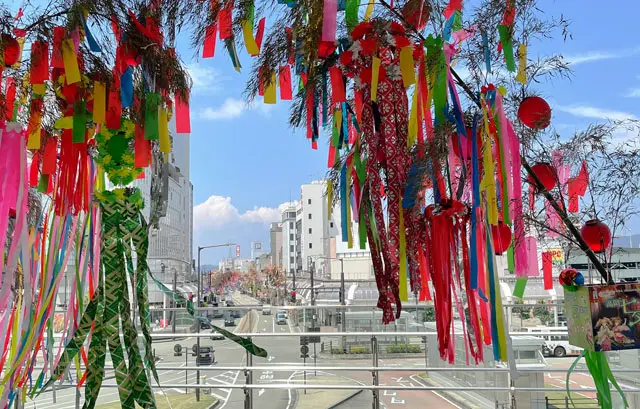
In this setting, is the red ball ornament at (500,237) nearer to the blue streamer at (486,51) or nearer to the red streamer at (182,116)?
the blue streamer at (486,51)

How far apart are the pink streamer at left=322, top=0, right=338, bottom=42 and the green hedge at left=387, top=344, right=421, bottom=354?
3415 millimetres

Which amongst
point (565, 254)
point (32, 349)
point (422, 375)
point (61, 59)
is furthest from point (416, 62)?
point (422, 375)

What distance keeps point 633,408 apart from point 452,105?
8.22 feet

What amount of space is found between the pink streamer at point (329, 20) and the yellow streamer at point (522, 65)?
857 mm

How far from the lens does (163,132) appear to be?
2396 millimetres

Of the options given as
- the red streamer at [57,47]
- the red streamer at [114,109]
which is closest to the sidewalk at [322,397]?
the red streamer at [114,109]

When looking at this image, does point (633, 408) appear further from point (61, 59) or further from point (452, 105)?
point (61, 59)

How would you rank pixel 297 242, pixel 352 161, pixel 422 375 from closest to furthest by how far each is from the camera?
pixel 352 161
pixel 422 375
pixel 297 242

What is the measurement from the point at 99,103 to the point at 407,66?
1.30 metres

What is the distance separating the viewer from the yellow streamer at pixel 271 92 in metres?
2.73

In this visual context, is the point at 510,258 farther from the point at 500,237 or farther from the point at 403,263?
the point at 403,263

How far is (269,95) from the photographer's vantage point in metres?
2.76

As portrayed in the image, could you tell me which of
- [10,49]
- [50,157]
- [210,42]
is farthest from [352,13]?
[50,157]

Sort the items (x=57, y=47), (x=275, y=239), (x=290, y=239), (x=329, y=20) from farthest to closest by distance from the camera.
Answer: (x=275, y=239) → (x=290, y=239) → (x=57, y=47) → (x=329, y=20)
